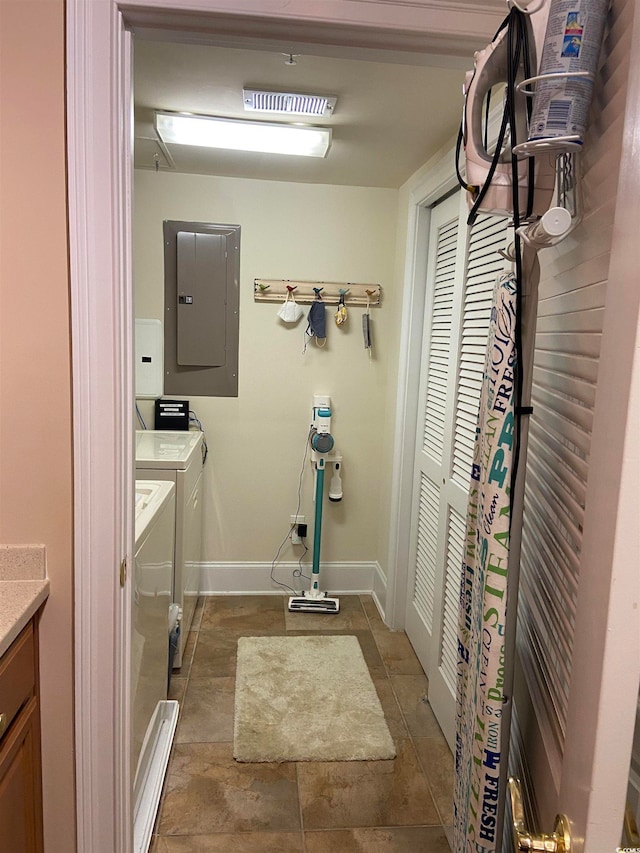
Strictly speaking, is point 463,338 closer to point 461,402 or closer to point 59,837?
point 461,402

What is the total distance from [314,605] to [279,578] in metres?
0.29

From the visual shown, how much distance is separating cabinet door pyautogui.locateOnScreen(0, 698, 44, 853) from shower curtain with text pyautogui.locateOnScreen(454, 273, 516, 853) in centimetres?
87

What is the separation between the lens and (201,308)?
3240 millimetres

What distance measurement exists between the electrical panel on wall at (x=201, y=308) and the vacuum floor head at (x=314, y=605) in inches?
48.7

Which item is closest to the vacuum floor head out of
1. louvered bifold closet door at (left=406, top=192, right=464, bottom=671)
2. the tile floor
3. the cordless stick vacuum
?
the cordless stick vacuum

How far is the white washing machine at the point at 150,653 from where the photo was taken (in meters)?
1.68

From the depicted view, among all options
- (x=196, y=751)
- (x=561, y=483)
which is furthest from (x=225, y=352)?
(x=561, y=483)

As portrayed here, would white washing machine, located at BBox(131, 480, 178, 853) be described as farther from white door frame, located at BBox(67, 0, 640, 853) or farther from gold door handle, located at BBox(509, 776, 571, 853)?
gold door handle, located at BBox(509, 776, 571, 853)

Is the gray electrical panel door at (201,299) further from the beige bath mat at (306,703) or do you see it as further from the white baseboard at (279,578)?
the beige bath mat at (306,703)

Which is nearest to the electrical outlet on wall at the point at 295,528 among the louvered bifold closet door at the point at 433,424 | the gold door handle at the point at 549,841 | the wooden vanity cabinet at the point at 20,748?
the louvered bifold closet door at the point at 433,424

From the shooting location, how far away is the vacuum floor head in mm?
3340

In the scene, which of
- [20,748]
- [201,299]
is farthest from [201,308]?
[20,748]

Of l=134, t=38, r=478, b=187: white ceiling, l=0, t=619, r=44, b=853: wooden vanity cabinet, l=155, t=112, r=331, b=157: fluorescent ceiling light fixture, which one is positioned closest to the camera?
l=0, t=619, r=44, b=853: wooden vanity cabinet

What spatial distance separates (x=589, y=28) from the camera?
2.44 feet
